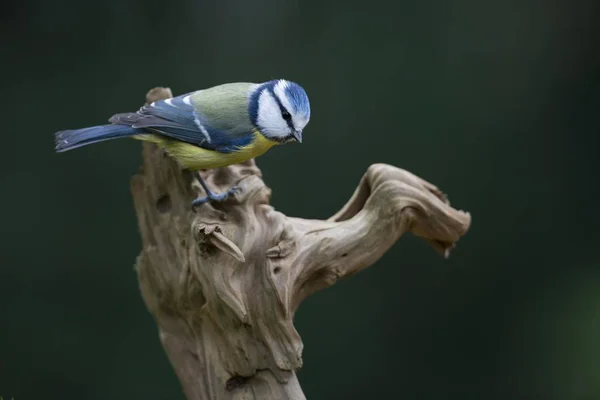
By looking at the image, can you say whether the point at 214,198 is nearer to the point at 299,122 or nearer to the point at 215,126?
the point at 215,126

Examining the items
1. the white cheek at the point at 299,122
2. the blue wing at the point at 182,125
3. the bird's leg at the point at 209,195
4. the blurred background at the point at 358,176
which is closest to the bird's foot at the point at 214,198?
the bird's leg at the point at 209,195

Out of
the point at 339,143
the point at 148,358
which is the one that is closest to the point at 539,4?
the point at 339,143

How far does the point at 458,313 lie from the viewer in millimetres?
2594

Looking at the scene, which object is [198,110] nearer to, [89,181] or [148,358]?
[89,181]

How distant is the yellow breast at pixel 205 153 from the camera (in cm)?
170

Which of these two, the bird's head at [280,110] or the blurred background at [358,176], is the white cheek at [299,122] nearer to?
the bird's head at [280,110]

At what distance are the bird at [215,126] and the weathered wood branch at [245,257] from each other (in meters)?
0.12

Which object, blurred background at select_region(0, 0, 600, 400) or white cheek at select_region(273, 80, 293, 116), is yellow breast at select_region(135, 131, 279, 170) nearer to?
white cheek at select_region(273, 80, 293, 116)

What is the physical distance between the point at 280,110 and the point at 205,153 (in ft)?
0.64

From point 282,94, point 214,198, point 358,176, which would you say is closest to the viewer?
point 282,94

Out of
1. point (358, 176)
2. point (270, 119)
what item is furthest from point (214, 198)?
point (358, 176)

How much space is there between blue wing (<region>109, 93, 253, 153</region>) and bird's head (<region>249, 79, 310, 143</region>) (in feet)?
0.15

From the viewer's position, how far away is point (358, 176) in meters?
2.52

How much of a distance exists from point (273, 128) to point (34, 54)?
947 mm
